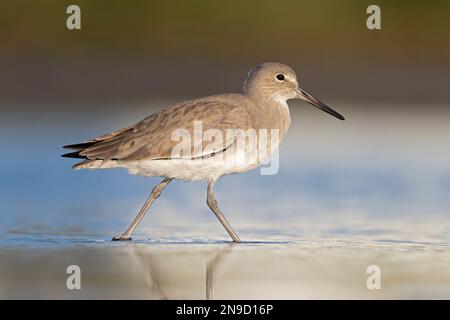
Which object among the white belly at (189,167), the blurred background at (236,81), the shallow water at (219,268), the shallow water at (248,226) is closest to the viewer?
the shallow water at (219,268)

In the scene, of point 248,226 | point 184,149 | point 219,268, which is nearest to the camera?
point 219,268

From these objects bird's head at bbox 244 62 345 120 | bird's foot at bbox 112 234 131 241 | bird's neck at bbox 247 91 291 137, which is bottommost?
bird's foot at bbox 112 234 131 241

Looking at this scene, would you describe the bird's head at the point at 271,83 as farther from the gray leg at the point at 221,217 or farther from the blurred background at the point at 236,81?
the blurred background at the point at 236,81

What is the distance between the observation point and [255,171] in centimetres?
1346

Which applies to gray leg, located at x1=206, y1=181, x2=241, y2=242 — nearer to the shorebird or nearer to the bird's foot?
the shorebird

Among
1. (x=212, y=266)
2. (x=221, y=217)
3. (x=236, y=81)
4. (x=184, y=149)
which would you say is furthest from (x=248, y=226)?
(x=236, y=81)

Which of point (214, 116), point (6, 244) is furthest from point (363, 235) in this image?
point (6, 244)

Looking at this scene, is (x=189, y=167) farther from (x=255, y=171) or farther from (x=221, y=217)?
(x=255, y=171)

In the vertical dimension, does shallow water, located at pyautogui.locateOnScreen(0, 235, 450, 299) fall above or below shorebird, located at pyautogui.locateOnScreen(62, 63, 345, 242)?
below

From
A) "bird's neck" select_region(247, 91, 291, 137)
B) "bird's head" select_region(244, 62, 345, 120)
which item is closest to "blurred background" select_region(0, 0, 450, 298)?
"bird's neck" select_region(247, 91, 291, 137)

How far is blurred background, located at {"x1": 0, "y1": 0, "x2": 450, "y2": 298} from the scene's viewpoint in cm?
888

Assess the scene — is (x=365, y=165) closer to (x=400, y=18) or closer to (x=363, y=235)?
(x=363, y=235)

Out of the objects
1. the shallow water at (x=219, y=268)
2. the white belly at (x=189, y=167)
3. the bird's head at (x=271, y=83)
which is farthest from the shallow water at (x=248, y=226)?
the bird's head at (x=271, y=83)

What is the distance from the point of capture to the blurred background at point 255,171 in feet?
29.1
